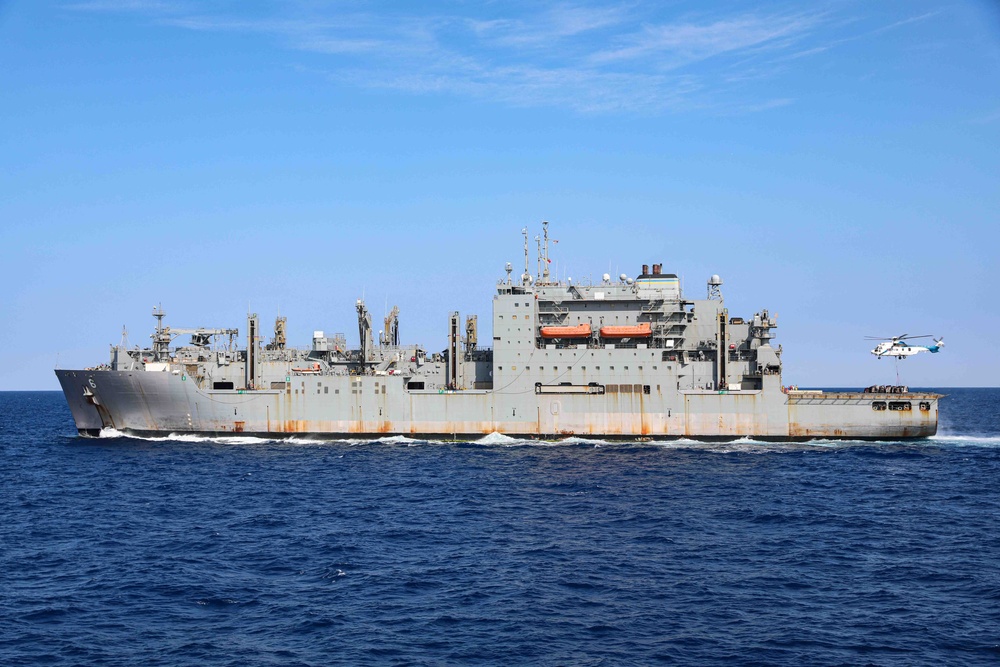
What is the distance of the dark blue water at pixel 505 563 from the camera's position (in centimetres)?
1595

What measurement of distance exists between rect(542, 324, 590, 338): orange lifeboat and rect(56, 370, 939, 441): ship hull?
3.44 m

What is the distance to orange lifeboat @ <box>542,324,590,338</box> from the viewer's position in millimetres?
45875

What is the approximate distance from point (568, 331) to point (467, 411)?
729 cm

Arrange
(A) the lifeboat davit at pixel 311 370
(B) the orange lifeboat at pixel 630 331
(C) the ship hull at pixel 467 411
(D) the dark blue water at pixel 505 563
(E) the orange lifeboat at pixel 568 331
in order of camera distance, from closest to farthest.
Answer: (D) the dark blue water at pixel 505 563 < (C) the ship hull at pixel 467 411 < (B) the orange lifeboat at pixel 630 331 < (E) the orange lifeboat at pixel 568 331 < (A) the lifeboat davit at pixel 311 370

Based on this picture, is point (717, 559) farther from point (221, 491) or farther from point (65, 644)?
point (221, 491)

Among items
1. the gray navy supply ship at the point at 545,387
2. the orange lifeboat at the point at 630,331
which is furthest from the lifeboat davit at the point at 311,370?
the orange lifeboat at the point at 630,331

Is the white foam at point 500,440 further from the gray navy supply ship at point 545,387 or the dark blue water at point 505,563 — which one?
the dark blue water at point 505,563

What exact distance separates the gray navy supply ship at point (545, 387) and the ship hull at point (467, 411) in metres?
0.07

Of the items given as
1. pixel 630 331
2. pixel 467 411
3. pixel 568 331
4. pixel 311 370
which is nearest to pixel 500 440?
Result: pixel 467 411

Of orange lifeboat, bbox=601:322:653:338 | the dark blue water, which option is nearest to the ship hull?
orange lifeboat, bbox=601:322:653:338

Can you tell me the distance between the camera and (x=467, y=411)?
45.6 meters

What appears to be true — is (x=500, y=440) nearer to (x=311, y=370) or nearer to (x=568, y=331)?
(x=568, y=331)

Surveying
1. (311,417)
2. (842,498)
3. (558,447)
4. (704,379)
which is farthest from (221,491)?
(704,379)

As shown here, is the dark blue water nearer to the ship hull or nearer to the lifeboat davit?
the ship hull
